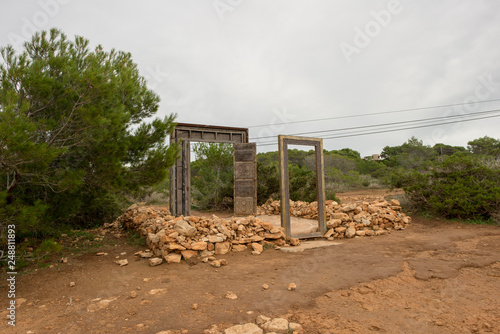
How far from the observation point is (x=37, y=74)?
12.2 feet

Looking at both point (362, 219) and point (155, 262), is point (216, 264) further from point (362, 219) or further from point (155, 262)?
point (362, 219)

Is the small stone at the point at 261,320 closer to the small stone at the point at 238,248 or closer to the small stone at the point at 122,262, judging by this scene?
the small stone at the point at 238,248

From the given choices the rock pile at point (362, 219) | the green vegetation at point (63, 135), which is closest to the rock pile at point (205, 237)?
the green vegetation at point (63, 135)

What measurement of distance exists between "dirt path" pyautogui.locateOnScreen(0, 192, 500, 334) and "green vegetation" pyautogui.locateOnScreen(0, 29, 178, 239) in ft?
3.64

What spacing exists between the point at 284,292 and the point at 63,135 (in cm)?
364

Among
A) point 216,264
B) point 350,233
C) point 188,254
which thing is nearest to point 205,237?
point 188,254

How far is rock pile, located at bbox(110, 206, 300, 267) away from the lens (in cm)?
486

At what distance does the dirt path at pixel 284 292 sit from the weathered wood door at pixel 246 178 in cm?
378

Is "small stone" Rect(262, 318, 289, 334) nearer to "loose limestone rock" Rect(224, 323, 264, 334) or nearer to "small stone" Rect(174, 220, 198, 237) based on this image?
"loose limestone rock" Rect(224, 323, 264, 334)

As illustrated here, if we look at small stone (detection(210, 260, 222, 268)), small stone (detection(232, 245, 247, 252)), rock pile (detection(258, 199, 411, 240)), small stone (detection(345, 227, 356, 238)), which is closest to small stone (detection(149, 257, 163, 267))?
small stone (detection(210, 260, 222, 268))

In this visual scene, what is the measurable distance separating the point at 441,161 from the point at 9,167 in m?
10.6

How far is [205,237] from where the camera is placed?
518 cm

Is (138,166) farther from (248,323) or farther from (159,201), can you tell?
Answer: (159,201)

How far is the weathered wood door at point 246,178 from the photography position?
356 inches
